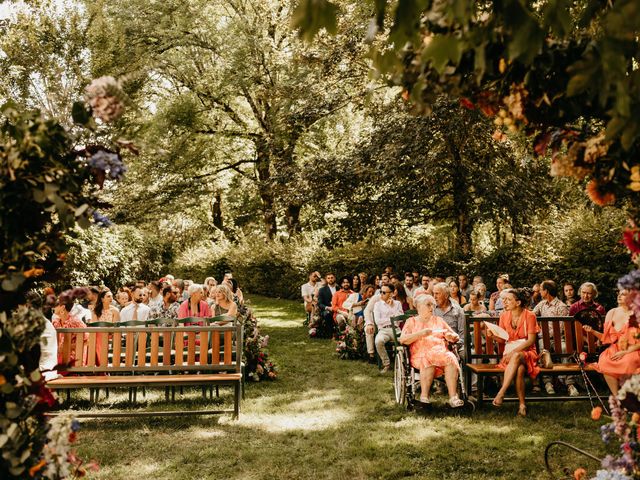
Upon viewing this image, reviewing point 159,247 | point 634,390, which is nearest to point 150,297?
point 634,390

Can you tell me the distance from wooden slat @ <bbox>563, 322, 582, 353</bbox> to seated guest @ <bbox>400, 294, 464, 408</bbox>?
154cm

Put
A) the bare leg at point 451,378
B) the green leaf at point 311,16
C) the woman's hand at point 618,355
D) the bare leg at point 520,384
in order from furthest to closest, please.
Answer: the bare leg at point 451,378 < the bare leg at point 520,384 < the woman's hand at point 618,355 < the green leaf at point 311,16

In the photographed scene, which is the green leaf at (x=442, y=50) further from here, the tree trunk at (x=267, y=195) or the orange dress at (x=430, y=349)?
the tree trunk at (x=267, y=195)

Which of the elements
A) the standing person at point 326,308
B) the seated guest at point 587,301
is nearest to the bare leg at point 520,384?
the seated guest at point 587,301

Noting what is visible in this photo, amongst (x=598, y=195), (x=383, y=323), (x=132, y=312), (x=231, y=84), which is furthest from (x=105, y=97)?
(x=231, y=84)

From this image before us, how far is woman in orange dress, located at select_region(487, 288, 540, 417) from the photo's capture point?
7.62m

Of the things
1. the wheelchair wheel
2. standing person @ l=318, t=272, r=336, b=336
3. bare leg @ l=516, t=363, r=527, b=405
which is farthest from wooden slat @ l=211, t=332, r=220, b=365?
standing person @ l=318, t=272, r=336, b=336

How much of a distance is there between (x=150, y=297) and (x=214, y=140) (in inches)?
724

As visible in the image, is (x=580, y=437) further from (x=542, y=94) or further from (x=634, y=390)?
(x=542, y=94)

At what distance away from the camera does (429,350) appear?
786cm

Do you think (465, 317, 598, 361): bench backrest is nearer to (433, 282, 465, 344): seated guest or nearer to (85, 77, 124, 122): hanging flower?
(433, 282, 465, 344): seated guest

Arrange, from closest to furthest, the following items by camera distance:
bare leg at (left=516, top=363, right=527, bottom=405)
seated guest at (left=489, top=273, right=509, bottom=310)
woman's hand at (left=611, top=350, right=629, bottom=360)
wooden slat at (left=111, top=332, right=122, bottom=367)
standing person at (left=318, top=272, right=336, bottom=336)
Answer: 1. woman's hand at (left=611, top=350, right=629, bottom=360)
2. bare leg at (left=516, top=363, right=527, bottom=405)
3. wooden slat at (left=111, top=332, right=122, bottom=367)
4. seated guest at (left=489, top=273, right=509, bottom=310)
5. standing person at (left=318, top=272, right=336, bottom=336)

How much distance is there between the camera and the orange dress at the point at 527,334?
773 centimetres

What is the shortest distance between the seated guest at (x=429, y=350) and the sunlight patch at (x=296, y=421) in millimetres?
1096
